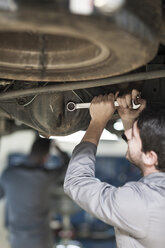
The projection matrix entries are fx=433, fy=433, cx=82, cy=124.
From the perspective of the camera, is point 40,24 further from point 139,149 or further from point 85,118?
point 85,118

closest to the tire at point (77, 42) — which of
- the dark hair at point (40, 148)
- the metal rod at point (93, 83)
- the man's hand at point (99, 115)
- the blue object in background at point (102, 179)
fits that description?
the metal rod at point (93, 83)

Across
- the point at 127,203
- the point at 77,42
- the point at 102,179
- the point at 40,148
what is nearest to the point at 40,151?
the point at 40,148

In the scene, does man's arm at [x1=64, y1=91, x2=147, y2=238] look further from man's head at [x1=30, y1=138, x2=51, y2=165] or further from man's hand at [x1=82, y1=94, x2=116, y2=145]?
man's head at [x1=30, y1=138, x2=51, y2=165]

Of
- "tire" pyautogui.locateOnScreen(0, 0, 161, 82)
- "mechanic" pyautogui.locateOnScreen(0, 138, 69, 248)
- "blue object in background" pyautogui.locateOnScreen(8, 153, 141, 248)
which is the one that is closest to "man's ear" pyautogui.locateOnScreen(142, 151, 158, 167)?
"tire" pyautogui.locateOnScreen(0, 0, 161, 82)

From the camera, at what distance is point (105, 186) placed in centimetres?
117

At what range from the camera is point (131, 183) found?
120 centimetres

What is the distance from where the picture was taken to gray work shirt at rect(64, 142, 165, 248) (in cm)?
112

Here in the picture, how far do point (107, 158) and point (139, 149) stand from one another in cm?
432

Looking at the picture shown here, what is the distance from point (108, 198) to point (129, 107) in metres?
0.28

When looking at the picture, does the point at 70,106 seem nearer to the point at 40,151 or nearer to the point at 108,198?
the point at 108,198

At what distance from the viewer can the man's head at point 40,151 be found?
357 centimetres

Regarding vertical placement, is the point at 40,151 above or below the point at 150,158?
below

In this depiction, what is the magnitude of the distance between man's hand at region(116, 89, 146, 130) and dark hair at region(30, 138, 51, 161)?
2.33 metres

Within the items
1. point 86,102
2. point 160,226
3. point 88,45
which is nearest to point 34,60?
point 88,45
